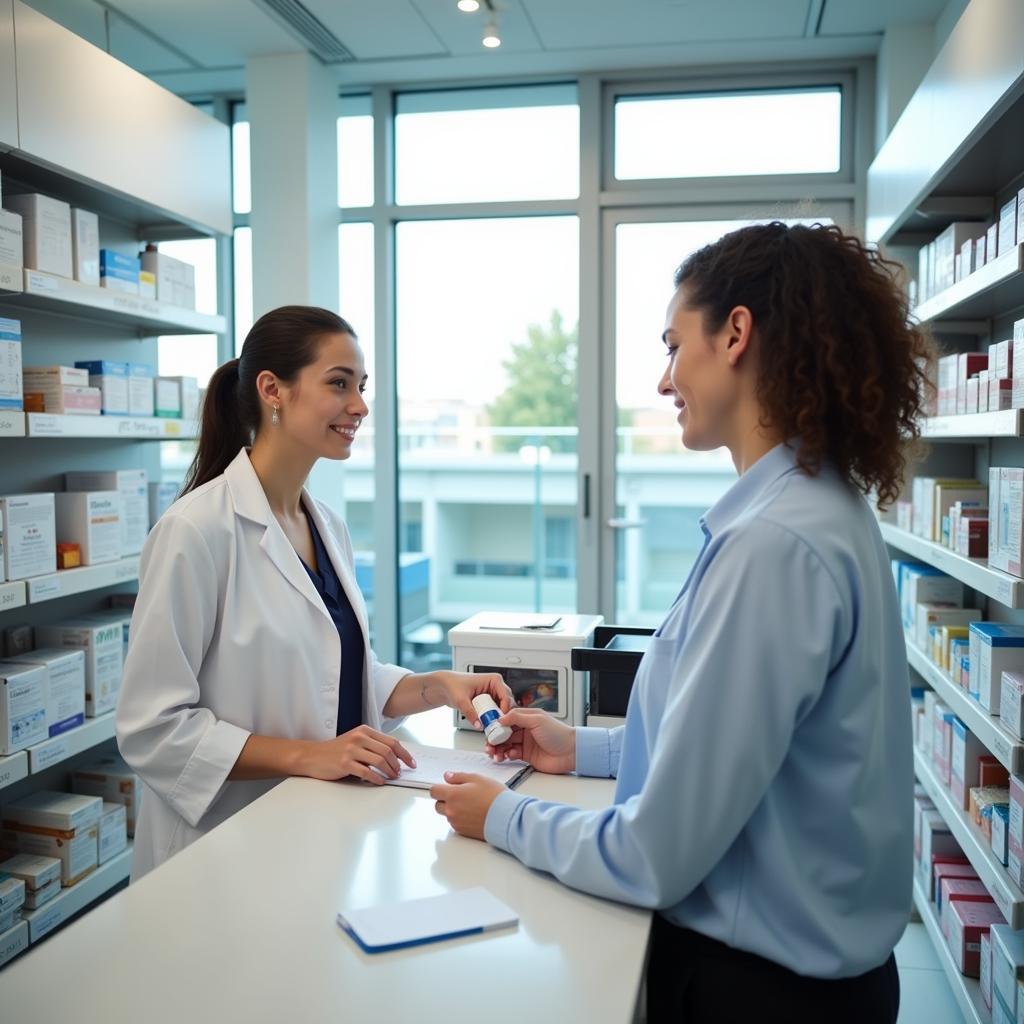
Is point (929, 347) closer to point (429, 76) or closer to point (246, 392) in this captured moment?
point (246, 392)

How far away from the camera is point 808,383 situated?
1.12 m

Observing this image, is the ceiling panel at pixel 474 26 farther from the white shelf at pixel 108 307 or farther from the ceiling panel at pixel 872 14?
the white shelf at pixel 108 307

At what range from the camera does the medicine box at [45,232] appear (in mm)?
2598

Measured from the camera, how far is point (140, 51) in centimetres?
416

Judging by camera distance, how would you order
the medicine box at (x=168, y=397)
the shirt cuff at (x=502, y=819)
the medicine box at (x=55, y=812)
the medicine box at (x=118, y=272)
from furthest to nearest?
the medicine box at (x=168, y=397) → the medicine box at (x=118, y=272) → the medicine box at (x=55, y=812) → the shirt cuff at (x=502, y=819)

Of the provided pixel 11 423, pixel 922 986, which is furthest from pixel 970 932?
pixel 11 423

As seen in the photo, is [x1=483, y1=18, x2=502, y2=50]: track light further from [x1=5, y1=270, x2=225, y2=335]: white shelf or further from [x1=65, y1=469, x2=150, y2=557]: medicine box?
[x1=65, y1=469, x2=150, y2=557]: medicine box

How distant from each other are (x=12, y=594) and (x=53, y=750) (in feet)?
1.60

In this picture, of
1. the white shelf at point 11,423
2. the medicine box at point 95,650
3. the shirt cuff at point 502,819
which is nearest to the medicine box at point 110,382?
the white shelf at point 11,423

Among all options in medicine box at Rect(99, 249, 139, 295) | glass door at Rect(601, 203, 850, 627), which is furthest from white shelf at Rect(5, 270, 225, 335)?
glass door at Rect(601, 203, 850, 627)

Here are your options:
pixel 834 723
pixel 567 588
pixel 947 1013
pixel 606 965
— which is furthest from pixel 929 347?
pixel 567 588

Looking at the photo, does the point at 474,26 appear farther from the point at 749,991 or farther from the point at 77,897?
the point at 749,991

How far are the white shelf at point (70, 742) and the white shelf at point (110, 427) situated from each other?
846mm

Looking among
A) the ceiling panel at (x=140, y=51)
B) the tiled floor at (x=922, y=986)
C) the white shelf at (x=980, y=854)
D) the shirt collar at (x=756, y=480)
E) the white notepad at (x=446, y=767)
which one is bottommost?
the tiled floor at (x=922, y=986)
